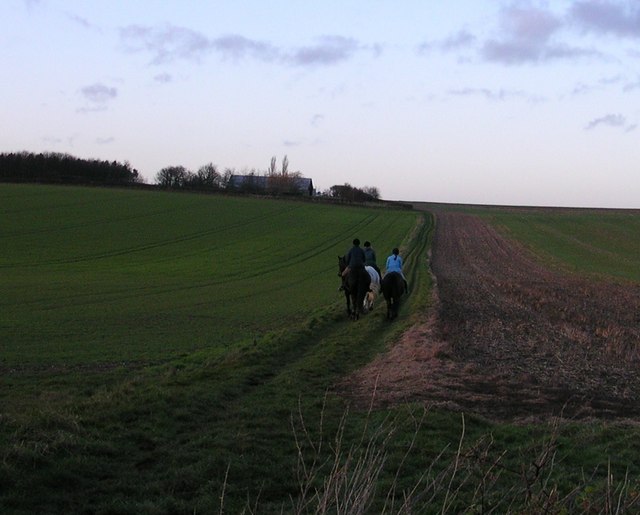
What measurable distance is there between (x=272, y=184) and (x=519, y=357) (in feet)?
367

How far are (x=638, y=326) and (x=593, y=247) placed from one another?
42016 millimetres

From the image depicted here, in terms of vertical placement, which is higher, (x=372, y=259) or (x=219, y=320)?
(x=372, y=259)

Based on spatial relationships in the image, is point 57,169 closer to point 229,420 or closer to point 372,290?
point 372,290

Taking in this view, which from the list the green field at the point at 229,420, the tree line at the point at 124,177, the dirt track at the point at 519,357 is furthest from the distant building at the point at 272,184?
the dirt track at the point at 519,357

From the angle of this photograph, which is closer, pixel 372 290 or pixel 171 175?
pixel 372 290

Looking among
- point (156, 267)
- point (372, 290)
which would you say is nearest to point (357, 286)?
point (372, 290)

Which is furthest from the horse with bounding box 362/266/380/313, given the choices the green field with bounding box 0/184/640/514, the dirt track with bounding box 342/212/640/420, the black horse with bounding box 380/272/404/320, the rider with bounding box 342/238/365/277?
the dirt track with bounding box 342/212/640/420

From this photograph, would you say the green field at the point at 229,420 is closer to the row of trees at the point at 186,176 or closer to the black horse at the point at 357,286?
the black horse at the point at 357,286

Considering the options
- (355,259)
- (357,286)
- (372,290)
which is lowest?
(372,290)

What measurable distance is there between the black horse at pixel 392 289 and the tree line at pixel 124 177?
258 feet

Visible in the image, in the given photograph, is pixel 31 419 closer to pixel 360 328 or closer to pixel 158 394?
pixel 158 394

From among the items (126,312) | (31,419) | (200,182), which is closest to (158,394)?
(31,419)

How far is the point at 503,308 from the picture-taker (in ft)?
70.5

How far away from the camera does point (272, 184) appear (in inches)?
4870
